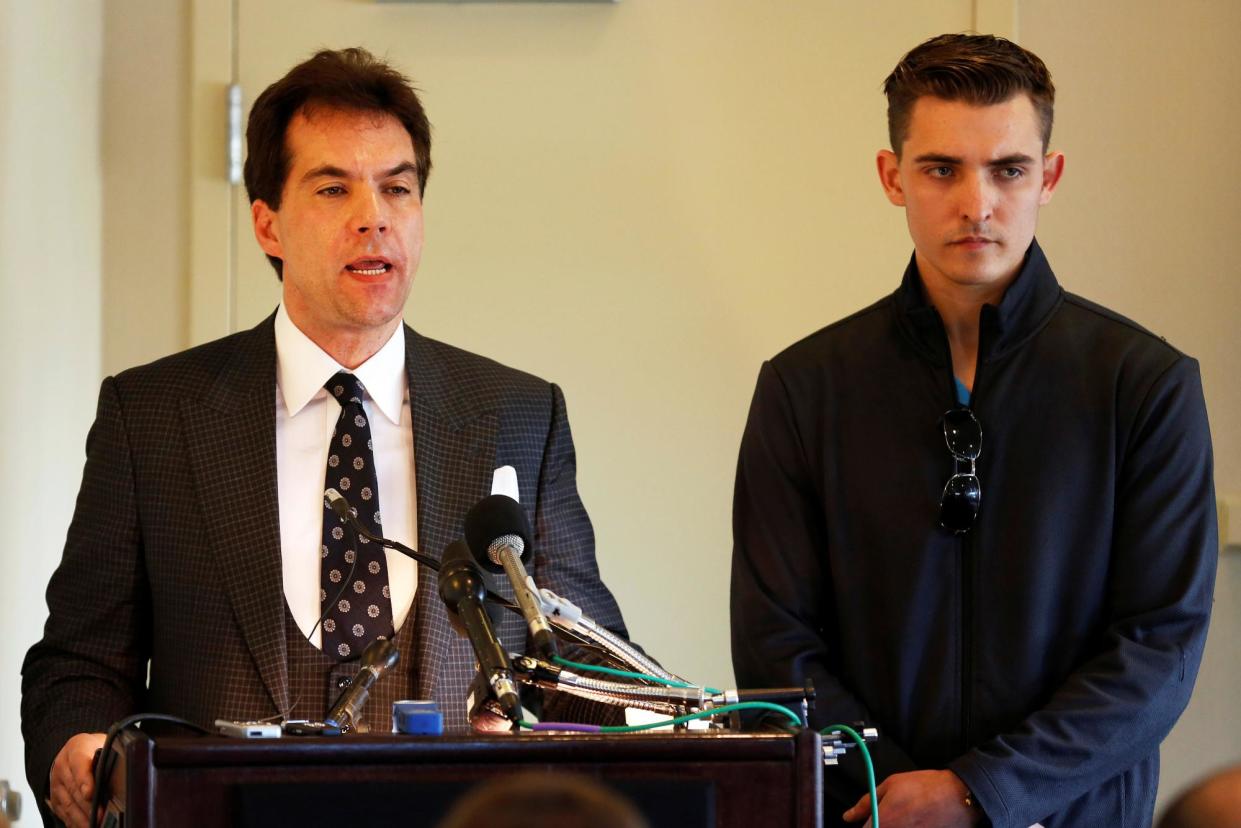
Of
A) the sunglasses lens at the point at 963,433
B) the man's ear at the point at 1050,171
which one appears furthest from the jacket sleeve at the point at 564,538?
the man's ear at the point at 1050,171

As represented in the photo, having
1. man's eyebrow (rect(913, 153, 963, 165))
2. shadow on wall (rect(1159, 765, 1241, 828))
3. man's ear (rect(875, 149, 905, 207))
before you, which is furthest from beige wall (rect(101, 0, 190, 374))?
shadow on wall (rect(1159, 765, 1241, 828))

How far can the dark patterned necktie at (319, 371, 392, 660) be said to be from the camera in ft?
7.54

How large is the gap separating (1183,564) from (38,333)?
2096mm

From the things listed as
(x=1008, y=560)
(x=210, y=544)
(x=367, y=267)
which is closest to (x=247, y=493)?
(x=210, y=544)

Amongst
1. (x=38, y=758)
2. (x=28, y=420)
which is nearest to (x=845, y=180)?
(x=28, y=420)

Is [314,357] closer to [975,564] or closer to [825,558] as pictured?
[825,558]

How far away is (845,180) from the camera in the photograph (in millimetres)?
3596

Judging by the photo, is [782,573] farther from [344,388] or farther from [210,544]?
[210,544]

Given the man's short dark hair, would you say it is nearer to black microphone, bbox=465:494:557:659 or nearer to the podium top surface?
black microphone, bbox=465:494:557:659

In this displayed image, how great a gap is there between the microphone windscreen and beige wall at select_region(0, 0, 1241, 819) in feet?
6.12

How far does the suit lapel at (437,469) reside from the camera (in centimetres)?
231

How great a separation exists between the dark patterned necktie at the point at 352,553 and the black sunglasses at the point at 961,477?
815mm

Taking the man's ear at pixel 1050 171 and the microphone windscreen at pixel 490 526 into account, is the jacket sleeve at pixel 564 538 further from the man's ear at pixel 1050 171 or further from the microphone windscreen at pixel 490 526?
the man's ear at pixel 1050 171

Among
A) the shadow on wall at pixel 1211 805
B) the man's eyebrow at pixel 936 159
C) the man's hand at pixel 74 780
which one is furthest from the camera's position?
the man's eyebrow at pixel 936 159
